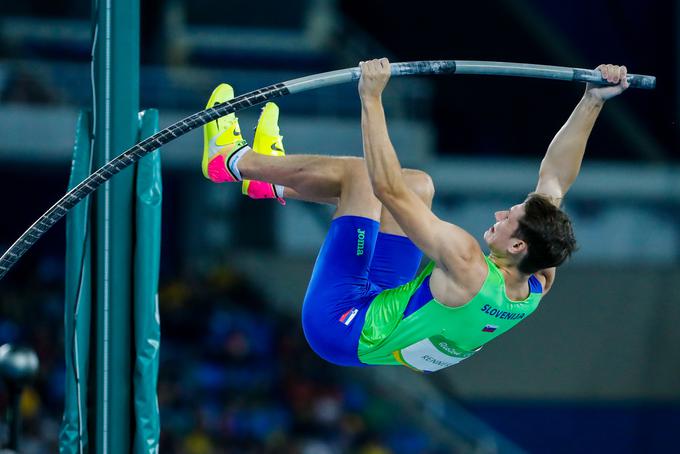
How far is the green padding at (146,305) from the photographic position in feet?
13.8

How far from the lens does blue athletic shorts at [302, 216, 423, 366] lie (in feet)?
14.0

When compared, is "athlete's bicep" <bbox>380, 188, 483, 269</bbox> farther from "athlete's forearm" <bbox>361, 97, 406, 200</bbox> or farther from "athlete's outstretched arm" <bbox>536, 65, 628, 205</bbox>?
"athlete's outstretched arm" <bbox>536, 65, 628, 205</bbox>

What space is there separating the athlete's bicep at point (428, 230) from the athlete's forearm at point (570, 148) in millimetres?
799

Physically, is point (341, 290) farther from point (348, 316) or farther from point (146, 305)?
point (146, 305)

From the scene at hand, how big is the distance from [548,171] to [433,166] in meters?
7.07

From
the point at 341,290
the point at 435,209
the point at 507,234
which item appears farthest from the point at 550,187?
the point at 435,209

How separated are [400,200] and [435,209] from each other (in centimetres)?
847

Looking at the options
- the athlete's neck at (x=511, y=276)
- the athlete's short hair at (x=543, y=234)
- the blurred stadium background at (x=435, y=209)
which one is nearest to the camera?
the athlete's short hair at (x=543, y=234)

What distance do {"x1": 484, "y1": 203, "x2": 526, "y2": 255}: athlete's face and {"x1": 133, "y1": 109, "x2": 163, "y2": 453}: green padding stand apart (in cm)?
130

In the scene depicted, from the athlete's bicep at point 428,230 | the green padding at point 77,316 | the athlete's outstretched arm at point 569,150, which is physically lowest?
the green padding at point 77,316

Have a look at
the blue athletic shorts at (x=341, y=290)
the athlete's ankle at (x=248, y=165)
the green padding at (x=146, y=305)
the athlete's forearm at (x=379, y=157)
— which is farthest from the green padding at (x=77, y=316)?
the athlete's forearm at (x=379, y=157)

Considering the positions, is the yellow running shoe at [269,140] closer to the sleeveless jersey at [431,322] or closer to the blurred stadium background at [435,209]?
the sleeveless jersey at [431,322]

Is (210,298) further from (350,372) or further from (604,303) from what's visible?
(604,303)

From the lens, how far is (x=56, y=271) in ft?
39.0
